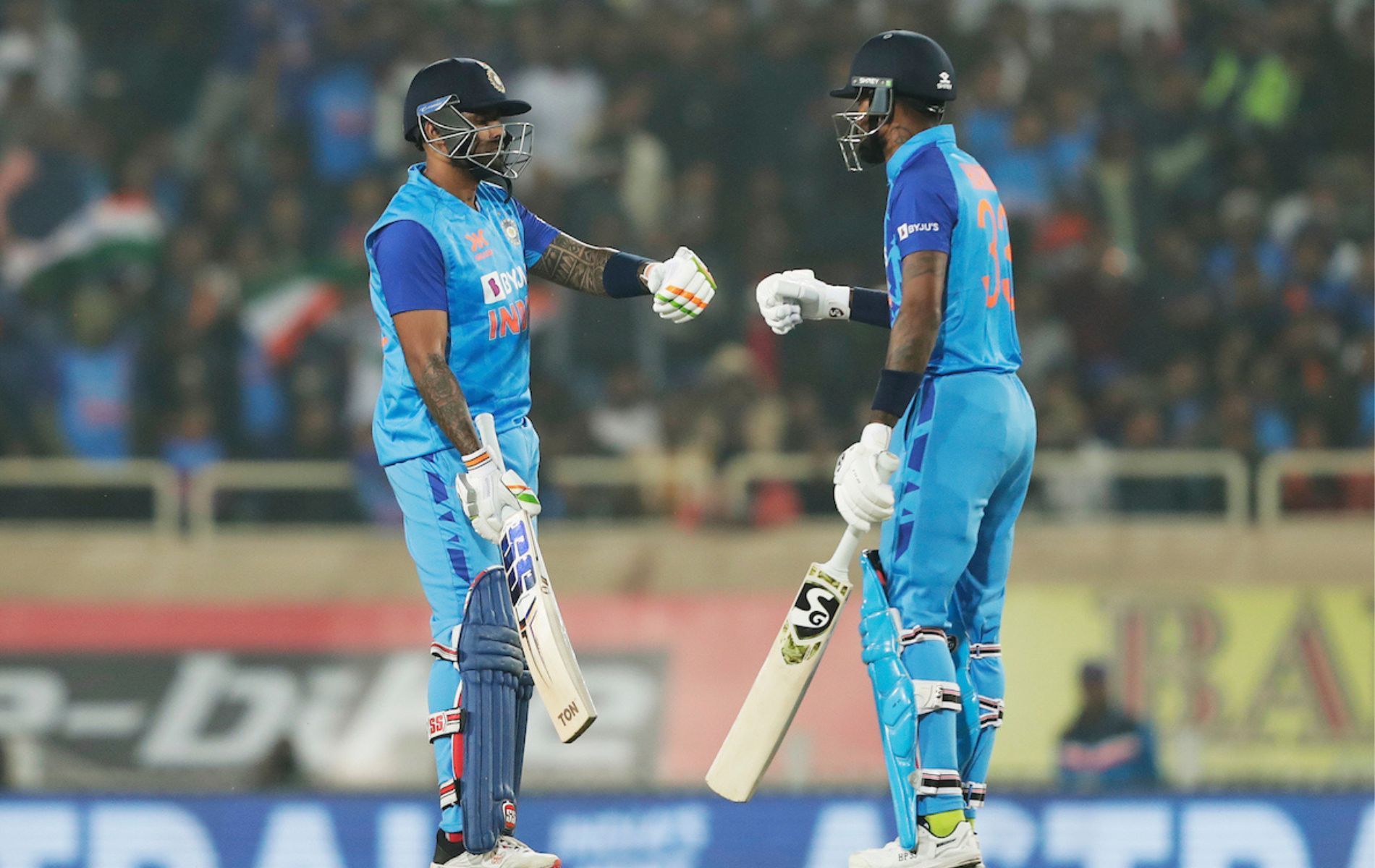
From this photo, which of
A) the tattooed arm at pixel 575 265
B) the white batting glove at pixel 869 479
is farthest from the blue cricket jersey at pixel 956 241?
the tattooed arm at pixel 575 265

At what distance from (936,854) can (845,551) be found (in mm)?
941

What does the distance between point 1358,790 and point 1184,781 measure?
11.7 ft

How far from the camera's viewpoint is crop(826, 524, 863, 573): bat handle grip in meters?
6.50

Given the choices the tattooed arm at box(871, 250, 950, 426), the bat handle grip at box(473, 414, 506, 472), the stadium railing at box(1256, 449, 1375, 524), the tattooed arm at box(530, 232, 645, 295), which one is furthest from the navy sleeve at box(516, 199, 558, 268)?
the stadium railing at box(1256, 449, 1375, 524)

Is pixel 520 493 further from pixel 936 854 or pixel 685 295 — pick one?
pixel 936 854

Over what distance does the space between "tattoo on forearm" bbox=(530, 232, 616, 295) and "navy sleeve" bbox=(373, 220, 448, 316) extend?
670mm

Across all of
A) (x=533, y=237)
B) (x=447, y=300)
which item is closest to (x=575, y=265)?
(x=533, y=237)

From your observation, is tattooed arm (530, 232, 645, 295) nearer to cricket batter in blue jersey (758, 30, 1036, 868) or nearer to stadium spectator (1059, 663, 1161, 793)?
cricket batter in blue jersey (758, 30, 1036, 868)

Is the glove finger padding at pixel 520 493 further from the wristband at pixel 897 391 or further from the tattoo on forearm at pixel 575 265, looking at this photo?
the wristband at pixel 897 391

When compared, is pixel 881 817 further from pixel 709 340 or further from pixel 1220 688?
pixel 709 340

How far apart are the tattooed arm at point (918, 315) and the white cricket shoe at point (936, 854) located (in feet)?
4.03

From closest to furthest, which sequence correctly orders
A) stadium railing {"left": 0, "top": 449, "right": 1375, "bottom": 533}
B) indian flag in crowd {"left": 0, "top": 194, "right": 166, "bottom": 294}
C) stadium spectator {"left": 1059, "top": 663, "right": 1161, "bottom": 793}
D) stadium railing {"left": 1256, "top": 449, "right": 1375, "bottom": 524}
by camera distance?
stadium spectator {"left": 1059, "top": 663, "right": 1161, "bottom": 793} → stadium railing {"left": 1256, "top": 449, "right": 1375, "bottom": 524} → stadium railing {"left": 0, "top": 449, "right": 1375, "bottom": 533} → indian flag in crowd {"left": 0, "top": 194, "right": 166, "bottom": 294}

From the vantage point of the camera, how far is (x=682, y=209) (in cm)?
1410

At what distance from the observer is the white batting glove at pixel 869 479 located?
630 cm
